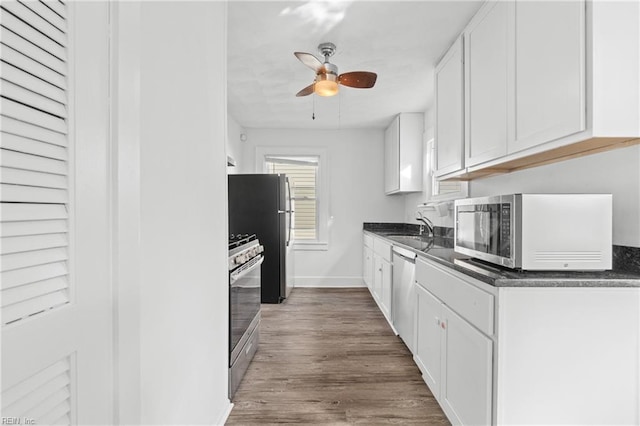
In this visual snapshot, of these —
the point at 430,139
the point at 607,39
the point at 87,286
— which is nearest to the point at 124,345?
the point at 87,286

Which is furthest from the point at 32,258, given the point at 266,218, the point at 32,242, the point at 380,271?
the point at 266,218

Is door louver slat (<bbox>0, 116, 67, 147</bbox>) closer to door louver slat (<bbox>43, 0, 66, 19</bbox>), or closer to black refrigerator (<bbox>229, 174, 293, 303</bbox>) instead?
door louver slat (<bbox>43, 0, 66, 19</bbox>)

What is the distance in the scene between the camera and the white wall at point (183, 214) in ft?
3.62

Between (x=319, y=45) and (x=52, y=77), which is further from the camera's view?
(x=319, y=45)

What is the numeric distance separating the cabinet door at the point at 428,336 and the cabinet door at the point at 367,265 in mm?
2141

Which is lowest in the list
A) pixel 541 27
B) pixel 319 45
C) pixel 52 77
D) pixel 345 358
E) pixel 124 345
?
pixel 345 358

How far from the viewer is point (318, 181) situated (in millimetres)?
5449

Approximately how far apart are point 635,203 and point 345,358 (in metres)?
2.13

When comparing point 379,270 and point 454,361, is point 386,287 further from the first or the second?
point 454,361

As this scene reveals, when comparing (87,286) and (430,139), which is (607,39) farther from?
(430,139)

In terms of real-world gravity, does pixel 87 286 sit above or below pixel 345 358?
above

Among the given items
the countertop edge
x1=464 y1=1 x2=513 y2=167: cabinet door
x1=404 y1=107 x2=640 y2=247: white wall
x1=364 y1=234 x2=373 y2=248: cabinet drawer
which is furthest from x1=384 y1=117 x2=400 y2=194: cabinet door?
the countertop edge

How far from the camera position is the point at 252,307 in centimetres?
272

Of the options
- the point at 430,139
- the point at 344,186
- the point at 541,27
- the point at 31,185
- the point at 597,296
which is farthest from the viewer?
the point at 344,186
